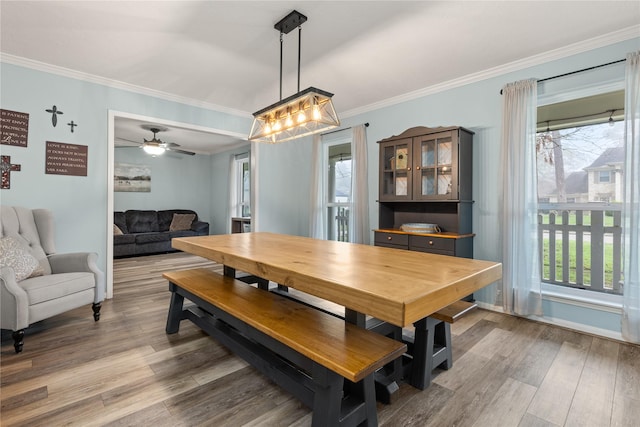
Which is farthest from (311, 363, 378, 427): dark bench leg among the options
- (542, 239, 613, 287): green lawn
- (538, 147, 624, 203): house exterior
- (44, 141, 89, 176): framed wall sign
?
(44, 141, 89, 176): framed wall sign

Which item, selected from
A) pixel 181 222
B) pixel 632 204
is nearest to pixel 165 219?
pixel 181 222

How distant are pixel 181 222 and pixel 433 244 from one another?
19.9 feet

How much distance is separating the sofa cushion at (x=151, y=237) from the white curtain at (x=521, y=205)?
20.4 ft

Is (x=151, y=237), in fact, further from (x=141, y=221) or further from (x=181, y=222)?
(x=181, y=222)

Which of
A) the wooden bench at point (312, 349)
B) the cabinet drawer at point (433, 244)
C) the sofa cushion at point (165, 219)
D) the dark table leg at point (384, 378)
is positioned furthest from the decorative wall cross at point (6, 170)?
the sofa cushion at point (165, 219)

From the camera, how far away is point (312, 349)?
4.31 ft

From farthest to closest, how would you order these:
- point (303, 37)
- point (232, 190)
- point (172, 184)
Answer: point (172, 184) → point (232, 190) → point (303, 37)

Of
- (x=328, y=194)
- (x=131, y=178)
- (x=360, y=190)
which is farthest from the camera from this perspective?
(x=131, y=178)

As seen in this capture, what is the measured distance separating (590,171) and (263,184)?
13.3ft

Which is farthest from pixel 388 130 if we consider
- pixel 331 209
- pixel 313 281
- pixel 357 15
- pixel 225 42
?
pixel 313 281

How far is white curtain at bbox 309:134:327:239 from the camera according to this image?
498 centimetres

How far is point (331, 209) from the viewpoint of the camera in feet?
16.9

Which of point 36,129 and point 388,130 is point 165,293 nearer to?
point 36,129

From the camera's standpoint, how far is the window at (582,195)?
9.51ft
